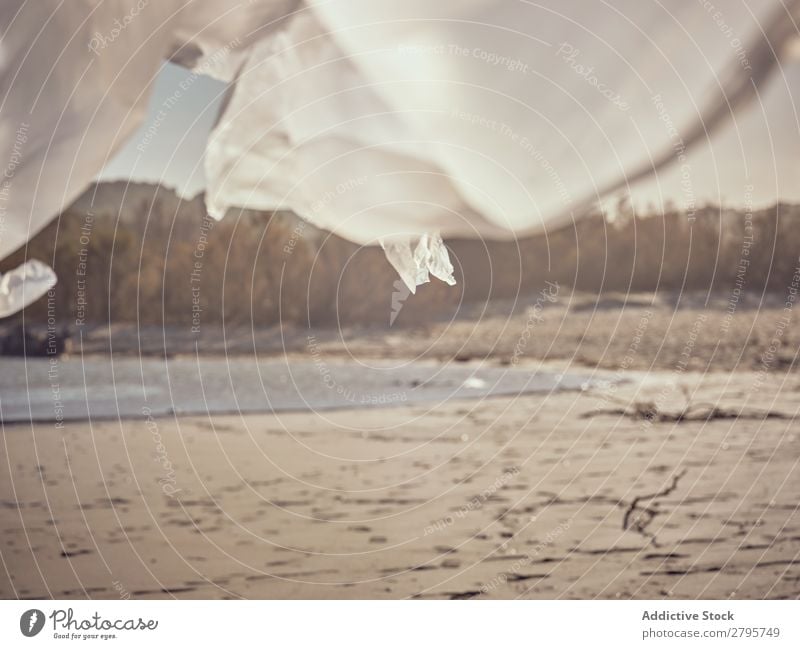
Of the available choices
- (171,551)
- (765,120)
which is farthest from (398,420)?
(765,120)

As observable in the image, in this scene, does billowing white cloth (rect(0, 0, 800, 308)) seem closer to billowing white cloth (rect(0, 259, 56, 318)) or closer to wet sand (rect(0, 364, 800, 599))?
billowing white cloth (rect(0, 259, 56, 318))

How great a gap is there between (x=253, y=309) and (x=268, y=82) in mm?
974

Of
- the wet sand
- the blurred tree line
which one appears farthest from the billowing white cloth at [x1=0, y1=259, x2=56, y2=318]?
the wet sand

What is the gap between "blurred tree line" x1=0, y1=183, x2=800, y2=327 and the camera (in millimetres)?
3455

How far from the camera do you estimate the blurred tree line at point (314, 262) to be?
3.46 m

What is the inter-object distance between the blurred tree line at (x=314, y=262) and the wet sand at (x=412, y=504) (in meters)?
0.48

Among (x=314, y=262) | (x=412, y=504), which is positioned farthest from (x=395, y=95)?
(x=412, y=504)

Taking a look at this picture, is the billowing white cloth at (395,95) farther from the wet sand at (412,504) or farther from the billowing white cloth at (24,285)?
the wet sand at (412,504)

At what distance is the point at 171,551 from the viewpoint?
10.8 ft

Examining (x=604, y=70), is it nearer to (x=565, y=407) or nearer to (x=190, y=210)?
(x=565, y=407)

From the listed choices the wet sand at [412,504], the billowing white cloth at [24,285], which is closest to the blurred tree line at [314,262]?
the billowing white cloth at [24,285]

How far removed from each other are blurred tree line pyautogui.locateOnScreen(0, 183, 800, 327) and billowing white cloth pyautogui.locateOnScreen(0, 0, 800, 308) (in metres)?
0.10

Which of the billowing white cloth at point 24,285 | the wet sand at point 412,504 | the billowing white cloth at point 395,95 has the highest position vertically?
the billowing white cloth at point 395,95

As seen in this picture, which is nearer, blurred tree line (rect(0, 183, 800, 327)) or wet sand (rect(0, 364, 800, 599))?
wet sand (rect(0, 364, 800, 599))
